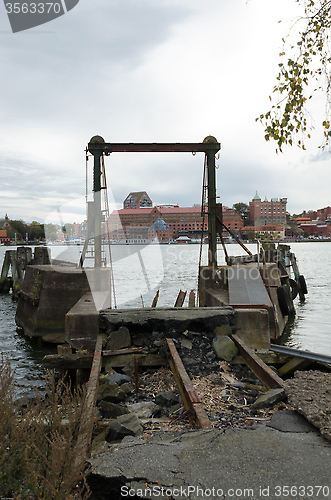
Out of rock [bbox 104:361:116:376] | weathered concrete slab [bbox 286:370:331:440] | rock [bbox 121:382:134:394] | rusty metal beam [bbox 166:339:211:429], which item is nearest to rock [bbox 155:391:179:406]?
rusty metal beam [bbox 166:339:211:429]

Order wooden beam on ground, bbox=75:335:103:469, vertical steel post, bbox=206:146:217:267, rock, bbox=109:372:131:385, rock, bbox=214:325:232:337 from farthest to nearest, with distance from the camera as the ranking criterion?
vertical steel post, bbox=206:146:217:267 → rock, bbox=214:325:232:337 → rock, bbox=109:372:131:385 → wooden beam on ground, bbox=75:335:103:469

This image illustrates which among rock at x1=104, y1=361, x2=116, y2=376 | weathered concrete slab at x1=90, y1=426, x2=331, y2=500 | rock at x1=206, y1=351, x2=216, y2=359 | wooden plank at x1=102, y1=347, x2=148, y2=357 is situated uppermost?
weathered concrete slab at x1=90, y1=426, x2=331, y2=500

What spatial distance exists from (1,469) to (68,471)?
53 cm

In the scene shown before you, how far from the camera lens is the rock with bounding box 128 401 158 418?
547 centimetres

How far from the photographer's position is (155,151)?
1266 centimetres

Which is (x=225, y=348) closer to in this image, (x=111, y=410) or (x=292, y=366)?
(x=292, y=366)

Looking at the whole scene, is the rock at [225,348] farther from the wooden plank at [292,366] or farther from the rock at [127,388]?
the rock at [127,388]

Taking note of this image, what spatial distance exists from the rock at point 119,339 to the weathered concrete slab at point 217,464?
418 cm

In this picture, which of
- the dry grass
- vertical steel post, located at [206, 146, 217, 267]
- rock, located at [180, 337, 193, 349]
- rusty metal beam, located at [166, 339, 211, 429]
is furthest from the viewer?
vertical steel post, located at [206, 146, 217, 267]

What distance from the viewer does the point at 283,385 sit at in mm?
5086

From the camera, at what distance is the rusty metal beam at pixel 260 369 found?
542cm

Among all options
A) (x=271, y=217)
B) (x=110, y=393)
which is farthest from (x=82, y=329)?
(x=271, y=217)

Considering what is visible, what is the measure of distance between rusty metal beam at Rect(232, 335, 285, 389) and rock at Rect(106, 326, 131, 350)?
2.31 metres

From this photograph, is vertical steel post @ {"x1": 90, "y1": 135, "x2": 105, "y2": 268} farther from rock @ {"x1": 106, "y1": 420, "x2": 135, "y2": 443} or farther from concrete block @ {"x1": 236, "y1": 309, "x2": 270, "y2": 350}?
rock @ {"x1": 106, "y1": 420, "x2": 135, "y2": 443}
